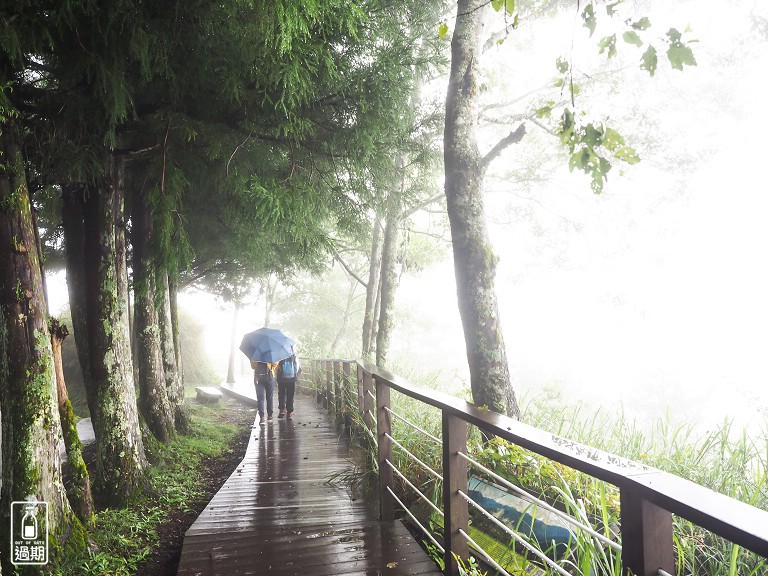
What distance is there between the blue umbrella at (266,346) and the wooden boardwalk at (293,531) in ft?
7.20

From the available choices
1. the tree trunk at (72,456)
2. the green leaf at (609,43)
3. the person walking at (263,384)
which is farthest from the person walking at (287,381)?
the green leaf at (609,43)

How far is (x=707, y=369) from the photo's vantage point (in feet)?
90.9

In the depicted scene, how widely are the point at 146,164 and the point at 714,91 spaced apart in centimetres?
952

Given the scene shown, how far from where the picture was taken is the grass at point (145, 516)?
3.49 m

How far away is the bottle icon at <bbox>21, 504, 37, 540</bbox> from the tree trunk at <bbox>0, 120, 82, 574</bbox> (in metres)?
A: 0.08

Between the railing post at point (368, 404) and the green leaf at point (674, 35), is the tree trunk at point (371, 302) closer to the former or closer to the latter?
the railing post at point (368, 404)

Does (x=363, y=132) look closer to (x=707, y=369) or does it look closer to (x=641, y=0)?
(x=641, y=0)

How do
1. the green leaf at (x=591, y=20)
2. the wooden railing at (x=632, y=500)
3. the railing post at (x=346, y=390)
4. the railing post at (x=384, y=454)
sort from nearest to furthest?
the wooden railing at (x=632, y=500), the green leaf at (x=591, y=20), the railing post at (x=384, y=454), the railing post at (x=346, y=390)

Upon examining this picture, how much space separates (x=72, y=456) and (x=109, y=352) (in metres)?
1.05

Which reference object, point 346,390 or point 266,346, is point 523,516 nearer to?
point 346,390

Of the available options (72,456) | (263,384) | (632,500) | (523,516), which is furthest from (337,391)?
(632,500)

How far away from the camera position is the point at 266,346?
25.9ft

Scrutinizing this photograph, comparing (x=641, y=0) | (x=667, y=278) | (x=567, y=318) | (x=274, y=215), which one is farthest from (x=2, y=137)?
(x=567, y=318)

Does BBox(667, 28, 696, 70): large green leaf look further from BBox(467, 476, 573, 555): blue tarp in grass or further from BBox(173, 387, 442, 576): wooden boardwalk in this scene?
BBox(173, 387, 442, 576): wooden boardwalk
